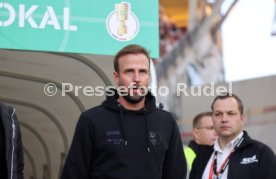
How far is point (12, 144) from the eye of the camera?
3596 millimetres

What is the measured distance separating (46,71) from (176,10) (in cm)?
3116

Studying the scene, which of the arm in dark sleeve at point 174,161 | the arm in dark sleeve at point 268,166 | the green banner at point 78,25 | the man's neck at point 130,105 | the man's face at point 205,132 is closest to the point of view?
the man's neck at point 130,105

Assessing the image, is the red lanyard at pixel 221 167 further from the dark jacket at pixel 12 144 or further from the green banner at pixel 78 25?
the dark jacket at pixel 12 144

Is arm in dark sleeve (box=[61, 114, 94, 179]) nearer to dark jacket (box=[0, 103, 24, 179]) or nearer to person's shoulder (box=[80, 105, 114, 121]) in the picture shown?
person's shoulder (box=[80, 105, 114, 121])

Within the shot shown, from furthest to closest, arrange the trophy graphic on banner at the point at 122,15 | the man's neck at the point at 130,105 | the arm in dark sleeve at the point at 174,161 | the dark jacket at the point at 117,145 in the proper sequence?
the trophy graphic on banner at the point at 122,15
the arm in dark sleeve at the point at 174,161
the man's neck at the point at 130,105
the dark jacket at the point at 117,145

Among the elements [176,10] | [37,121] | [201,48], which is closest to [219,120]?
[37,121]

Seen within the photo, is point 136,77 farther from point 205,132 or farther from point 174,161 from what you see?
point 205,132

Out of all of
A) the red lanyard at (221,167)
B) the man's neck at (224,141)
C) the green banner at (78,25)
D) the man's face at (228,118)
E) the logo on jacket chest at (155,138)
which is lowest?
the red lanyard at (221,167)

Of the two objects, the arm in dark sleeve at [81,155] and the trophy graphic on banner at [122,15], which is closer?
the arm in dark sleeve at [81,155]

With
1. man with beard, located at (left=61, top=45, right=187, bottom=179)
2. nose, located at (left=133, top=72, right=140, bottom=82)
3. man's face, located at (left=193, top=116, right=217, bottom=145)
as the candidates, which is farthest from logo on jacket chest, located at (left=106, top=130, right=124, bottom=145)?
man's face, located at (left=193, top=116, right=217, bottom=145)

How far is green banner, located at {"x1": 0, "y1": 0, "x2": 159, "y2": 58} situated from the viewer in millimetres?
4363

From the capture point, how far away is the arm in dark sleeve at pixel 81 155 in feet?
11.3

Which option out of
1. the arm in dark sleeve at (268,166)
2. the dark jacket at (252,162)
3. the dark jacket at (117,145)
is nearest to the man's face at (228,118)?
the dark jacket at (252,162)

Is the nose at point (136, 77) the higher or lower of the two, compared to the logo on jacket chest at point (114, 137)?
higher
